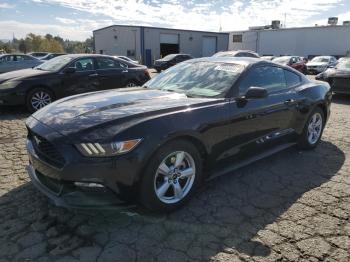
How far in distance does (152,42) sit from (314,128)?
36.5 m

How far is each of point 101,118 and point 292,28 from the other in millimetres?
44161

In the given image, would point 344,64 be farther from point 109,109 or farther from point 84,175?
point 84,175

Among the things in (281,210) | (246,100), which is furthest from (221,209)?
(246,100)

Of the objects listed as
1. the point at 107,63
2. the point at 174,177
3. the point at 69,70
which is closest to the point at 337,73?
the point at 107,63

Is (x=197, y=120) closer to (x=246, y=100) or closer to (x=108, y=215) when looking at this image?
(x=246, y=100)

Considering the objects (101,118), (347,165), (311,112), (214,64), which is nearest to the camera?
(101,118)

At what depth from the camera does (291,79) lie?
16.6 ft

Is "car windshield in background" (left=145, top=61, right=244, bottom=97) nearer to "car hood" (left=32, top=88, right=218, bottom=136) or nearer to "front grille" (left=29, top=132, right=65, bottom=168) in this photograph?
"car hood" (left=32, top=88, right=218, bottom=136)

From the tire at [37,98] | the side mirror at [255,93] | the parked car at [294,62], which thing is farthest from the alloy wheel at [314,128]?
the parked car at [294,62]

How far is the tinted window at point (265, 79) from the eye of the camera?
4121mm

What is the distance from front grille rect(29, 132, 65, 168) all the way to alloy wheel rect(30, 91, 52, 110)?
5.14 metres

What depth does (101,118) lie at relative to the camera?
3.11m

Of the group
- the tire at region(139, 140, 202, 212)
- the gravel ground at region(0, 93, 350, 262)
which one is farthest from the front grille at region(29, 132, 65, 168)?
the tire at region(139, 140, 202, 212)

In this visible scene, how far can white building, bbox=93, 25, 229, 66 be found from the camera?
39.5 m
